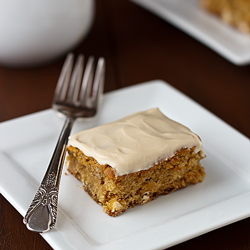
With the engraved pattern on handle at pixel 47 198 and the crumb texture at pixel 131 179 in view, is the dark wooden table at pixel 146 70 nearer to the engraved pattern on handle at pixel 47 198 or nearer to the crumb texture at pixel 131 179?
the crumb texture at pixel 131 179

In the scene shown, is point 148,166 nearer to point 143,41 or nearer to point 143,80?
point 143,80

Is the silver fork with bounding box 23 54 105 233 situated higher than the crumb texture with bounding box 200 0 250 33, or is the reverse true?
the silver fork with bounding box 23 54 105 233

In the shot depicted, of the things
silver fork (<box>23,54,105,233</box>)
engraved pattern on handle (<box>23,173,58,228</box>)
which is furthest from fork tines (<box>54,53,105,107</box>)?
engraved pattern on handle (<box>23,173,58,228</box>)

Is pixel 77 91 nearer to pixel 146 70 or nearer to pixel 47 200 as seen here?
pixel 146 70

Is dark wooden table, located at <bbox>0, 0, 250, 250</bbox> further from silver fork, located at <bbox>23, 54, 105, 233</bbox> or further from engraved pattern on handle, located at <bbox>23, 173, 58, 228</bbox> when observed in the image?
engraved pattern on handle, located at <bbox>23, 173, 58, 228</bbox>

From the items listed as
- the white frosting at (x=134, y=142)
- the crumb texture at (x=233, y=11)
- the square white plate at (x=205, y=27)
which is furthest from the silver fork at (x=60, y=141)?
the crumb texture at (x=233, y=11)

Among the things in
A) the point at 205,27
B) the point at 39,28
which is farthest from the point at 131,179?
the point at 205,27
